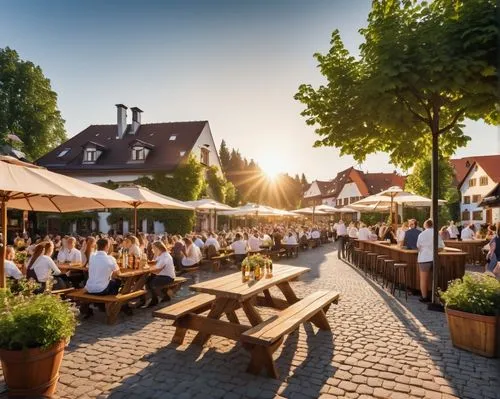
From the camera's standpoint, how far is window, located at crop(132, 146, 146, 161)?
29516 mm

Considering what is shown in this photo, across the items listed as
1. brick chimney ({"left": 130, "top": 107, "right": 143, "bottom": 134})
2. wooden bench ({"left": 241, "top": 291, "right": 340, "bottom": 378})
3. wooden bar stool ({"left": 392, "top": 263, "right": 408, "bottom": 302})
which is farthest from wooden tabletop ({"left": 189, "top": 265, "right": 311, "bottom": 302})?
brick chimney ({"left": 130, "top": 107, "right": 143, "bottom": 134})

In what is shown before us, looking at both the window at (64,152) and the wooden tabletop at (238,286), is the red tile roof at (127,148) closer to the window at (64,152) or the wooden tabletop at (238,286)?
the window at (64,152)

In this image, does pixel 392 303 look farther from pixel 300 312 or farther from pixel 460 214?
pixel 460 214

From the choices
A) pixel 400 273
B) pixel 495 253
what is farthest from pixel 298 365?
pixel 495 253

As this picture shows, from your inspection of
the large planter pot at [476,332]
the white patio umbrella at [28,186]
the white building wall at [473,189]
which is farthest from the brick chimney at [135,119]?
the white building wall at [473,189]

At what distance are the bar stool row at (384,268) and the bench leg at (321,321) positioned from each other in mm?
3371

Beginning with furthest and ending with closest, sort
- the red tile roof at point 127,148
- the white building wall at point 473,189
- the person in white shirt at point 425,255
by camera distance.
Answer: the white building wall at point 473,189 → the red tile roof at point 127,148 → the person in white shirt at point 425,255

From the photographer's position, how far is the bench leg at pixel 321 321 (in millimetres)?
6125

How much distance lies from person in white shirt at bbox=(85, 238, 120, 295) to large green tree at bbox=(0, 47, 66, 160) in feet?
95.6

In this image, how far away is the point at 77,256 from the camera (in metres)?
9.37

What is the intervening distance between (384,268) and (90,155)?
28.0 m

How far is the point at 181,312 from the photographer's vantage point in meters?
5.24

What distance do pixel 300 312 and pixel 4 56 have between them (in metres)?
37.4

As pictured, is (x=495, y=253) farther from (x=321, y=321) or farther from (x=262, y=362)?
(x=262, y=362)
